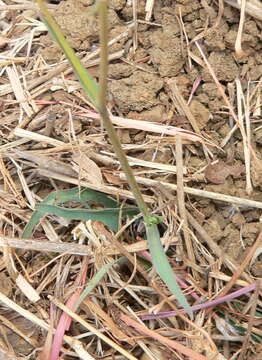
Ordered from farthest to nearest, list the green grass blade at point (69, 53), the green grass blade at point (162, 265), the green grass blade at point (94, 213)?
1. the green grass blade at point (94, 213)
2. the green grass blade at point (162, 265)
3. the green grass blade at point (69, 53)

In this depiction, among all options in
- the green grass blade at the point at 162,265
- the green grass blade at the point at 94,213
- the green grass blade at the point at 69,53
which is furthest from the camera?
the green grass blade at the point at 94,213

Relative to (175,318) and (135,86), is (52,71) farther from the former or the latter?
(175,318)

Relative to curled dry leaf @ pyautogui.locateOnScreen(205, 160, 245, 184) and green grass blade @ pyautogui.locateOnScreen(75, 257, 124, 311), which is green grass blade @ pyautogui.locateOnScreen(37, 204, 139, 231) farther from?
curled dry leaf @ pyautogui.locateOnScreen(205, 160, 245, 184)

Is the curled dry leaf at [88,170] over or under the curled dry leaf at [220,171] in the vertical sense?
over

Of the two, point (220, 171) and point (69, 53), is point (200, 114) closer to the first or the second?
point (220, 171)

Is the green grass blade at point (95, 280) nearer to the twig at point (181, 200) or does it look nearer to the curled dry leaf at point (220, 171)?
the twig at point (181, 200)

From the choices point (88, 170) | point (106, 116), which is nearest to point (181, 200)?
point (88, 170)

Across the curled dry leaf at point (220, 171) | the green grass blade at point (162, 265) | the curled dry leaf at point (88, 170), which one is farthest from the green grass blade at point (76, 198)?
the curled dry leaf at point (220, 171)
